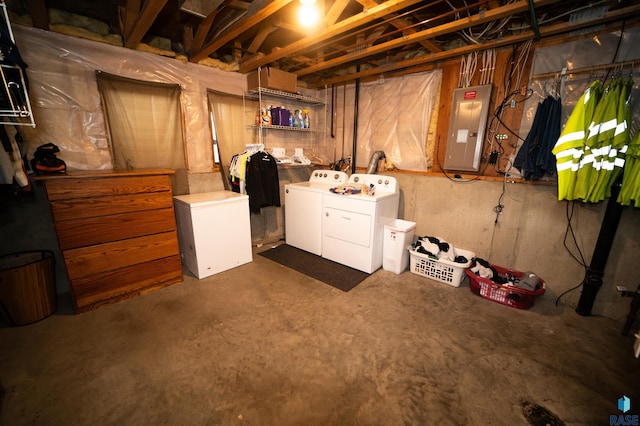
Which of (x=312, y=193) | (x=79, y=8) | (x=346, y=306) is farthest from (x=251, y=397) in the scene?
(x=79, y=8)

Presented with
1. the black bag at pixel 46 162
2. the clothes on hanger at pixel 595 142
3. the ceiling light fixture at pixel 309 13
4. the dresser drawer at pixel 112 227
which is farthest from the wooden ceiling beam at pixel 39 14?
the clothes on hanger at pixel 595 142

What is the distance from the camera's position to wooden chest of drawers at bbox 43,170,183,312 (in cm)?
204

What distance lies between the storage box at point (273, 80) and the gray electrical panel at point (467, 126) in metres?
2.01

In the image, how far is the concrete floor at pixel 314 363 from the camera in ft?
4.56

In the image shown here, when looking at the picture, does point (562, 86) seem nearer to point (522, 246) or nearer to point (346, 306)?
point (522, 246)

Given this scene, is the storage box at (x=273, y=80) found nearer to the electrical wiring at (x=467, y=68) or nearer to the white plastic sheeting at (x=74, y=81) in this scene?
the white plastic sheeting at (x=74, y=81)

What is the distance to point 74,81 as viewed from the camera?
2.31 metres

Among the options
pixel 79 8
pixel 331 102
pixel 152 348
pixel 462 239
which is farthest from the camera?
pixel 331 102

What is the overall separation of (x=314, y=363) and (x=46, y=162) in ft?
8.35

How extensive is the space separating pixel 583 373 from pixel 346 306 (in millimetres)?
1615

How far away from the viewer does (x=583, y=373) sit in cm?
164

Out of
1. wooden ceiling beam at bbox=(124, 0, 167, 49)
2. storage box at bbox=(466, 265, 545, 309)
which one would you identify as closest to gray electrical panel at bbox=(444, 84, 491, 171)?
storage box at bbox=(466, 265, 545, 309)

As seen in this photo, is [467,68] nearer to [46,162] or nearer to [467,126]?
[467,126]

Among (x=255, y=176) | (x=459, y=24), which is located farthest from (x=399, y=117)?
(x=255, y=176)
